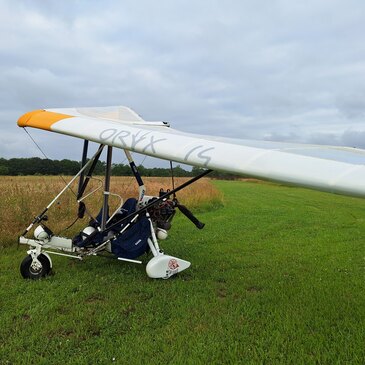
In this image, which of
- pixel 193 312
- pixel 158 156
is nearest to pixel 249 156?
pixel 158 156

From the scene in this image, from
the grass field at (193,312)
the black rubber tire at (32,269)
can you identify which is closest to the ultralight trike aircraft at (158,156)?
the black rubber tire at (32,269)

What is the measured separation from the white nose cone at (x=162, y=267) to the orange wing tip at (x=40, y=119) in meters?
2.46

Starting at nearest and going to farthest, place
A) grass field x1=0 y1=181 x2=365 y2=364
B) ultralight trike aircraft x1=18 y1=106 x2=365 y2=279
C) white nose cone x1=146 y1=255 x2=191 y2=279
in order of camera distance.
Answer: ultralight trike aircraft x1=18 y1=106 x2=365 y2=279
grass field x1=0 y1=181 x2=365 y2=364
white nose cone x1=146 y1=255 x2=191 y2=279

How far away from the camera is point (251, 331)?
159 inches

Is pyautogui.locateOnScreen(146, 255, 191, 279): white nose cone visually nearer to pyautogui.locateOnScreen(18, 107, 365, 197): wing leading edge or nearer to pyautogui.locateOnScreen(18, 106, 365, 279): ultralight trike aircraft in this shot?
pyautogui.locateOnScreen(18, 106, 365, 279): ultralight trike aircraft

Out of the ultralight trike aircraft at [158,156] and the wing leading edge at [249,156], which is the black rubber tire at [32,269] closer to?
the ultralight trike aircraft at [158,156]

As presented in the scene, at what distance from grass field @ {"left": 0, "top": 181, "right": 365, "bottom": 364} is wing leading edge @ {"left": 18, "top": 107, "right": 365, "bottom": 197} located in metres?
1.76

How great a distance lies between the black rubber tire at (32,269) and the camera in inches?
219

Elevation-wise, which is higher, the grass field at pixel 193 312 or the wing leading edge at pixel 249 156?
the wing leading edge at pixel 249 156

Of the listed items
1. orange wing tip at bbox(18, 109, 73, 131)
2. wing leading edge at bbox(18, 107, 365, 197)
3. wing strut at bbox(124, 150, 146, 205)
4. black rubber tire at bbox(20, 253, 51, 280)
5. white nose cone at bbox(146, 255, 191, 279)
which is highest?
orange wing tip at bbox(18, 109, 73, 131)

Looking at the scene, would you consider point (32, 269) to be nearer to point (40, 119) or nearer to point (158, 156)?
point (40, 119)

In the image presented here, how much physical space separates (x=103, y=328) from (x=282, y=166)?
261cm

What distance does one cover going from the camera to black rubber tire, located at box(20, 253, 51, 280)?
18.3 ft

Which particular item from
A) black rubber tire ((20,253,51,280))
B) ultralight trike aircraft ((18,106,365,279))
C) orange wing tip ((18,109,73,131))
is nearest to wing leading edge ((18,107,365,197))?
ultralight trike aircraft ((18,106,365,279))
